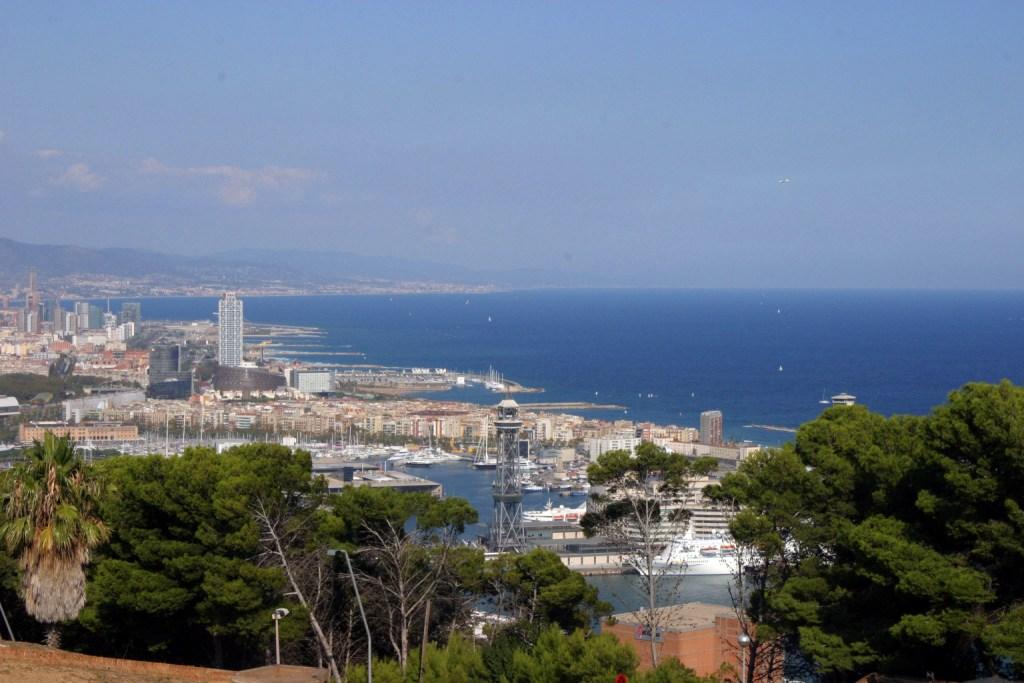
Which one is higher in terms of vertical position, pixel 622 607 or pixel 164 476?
pixel 164 476

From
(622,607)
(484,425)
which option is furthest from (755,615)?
(484,425)

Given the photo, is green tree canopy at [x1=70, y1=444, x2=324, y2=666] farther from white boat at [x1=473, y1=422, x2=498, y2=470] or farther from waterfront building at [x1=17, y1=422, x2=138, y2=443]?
waterfront building at [x1=17, y1=422, x2=138, y2=443]

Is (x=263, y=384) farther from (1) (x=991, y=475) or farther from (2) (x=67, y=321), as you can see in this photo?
(1) (x=991, y=475)

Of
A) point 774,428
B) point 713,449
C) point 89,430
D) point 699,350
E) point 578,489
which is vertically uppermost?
point 699,350

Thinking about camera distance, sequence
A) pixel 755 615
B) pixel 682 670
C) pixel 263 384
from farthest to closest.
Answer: pixel 263 384 → pixel 755 615 → pixel 682 670

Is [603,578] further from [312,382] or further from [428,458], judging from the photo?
[312,382]

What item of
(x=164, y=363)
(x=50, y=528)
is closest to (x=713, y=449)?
(x=50, y=528)

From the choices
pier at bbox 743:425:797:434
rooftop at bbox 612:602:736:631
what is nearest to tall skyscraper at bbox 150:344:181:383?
pier at bbox 743:425:797:434
